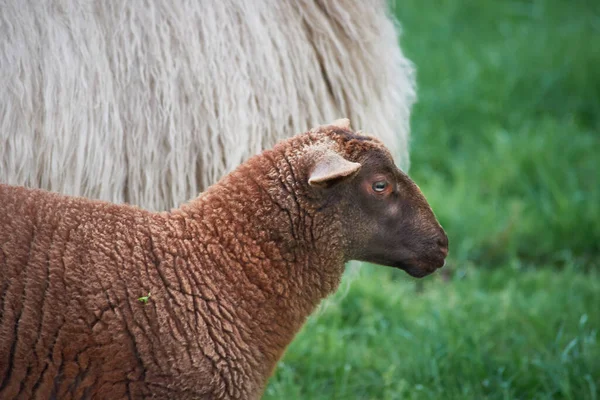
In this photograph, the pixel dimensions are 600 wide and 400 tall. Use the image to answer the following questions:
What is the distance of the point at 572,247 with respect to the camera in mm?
5527

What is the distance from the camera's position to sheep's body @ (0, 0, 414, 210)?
300 centimetres

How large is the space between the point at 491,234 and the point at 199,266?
3.43 m

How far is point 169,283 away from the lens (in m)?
2.55

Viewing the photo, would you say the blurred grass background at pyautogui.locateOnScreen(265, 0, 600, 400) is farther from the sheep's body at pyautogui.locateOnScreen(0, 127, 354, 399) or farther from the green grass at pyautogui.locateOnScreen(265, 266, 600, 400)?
the sheep's body at pyautogui.locateOnScreen(0, 127, 354, 399)

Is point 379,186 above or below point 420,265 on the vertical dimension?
above

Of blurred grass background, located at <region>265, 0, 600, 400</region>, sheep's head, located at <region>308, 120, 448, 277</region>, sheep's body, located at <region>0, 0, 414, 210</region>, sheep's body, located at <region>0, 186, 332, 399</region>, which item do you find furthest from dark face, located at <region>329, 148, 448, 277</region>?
blurred grass background, located at <region>265, 0, 600, 400</region>

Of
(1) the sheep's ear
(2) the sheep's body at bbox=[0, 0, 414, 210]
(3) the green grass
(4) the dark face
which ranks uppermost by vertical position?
(2) the sheep's body at bbox=[0, 0, 414, 210]

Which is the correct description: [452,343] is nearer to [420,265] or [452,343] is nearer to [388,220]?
[420,265]

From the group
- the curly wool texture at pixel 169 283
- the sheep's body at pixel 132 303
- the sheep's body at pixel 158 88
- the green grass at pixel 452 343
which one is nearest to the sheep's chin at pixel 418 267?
the curly wool texture at pixel 169 283

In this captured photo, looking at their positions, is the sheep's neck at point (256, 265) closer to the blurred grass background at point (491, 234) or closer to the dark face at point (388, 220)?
the dark face at point (388, 220)

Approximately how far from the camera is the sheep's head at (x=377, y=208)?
8.81 ft

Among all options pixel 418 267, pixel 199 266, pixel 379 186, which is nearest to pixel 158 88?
pixel 199 266

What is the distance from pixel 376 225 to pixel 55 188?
44.8 inches

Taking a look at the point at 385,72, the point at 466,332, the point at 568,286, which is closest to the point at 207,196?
the point at 385,72
